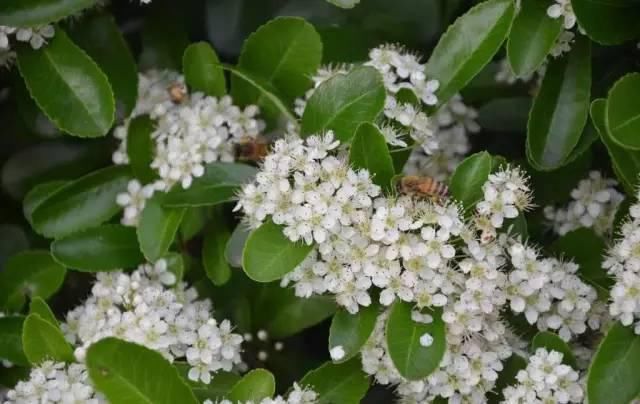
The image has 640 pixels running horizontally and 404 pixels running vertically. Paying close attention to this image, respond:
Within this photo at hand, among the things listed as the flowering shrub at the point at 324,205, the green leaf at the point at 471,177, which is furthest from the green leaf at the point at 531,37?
the green leaf at the point at 471,177

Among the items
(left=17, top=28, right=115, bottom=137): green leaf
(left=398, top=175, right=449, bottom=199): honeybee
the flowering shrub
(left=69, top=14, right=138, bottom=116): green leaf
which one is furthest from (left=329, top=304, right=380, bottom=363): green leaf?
(left=69, top=14, right=138, bottom=116): green leaf

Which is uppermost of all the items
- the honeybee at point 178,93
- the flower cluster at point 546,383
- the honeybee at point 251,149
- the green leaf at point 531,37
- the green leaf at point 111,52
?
the green leaf at point 531,37

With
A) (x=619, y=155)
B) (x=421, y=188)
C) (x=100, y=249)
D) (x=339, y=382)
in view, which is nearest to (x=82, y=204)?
(x=100, y=249)

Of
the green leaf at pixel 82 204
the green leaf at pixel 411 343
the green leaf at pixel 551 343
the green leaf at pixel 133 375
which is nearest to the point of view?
the green leaf at pixel 133 375

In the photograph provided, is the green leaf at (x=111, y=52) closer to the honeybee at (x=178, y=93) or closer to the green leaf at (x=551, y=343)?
the honeybee at (x=178, y=93)

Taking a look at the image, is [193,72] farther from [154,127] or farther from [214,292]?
[214,292]

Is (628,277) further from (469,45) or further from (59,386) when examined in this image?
(59,386)

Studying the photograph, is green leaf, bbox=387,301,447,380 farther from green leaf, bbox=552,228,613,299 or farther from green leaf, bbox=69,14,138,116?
green leaf, bbox=69,14,138,116
